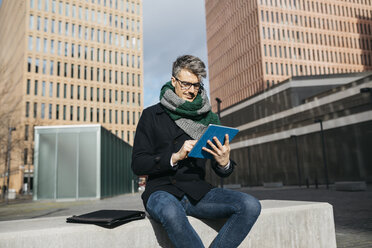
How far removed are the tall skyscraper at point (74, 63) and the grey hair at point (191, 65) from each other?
5145 cm

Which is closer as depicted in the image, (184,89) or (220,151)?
(220,151)

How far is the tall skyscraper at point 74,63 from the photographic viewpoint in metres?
54.5

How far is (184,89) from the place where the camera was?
3189 mm

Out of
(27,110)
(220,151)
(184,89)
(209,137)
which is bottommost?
(220,151)

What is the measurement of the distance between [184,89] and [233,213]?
3.91ft

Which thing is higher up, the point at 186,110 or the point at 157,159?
the point at 186,110

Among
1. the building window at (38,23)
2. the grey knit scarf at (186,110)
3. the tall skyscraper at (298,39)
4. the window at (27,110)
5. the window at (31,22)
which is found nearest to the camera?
the grey knit scarf at (186,110)

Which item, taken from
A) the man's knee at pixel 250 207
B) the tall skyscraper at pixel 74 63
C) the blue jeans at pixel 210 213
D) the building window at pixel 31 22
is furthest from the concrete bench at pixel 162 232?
the building window at pixel 31 22

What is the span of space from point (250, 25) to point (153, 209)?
246 ft

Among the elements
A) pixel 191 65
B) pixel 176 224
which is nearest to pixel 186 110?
pixel 191 65

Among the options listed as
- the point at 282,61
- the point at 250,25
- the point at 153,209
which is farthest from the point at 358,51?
the point at 153,209

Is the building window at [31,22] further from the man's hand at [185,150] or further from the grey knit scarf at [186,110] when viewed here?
the man's hand at [185,150]

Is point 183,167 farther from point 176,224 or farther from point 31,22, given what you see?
point 31,22

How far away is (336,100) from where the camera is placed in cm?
4138
